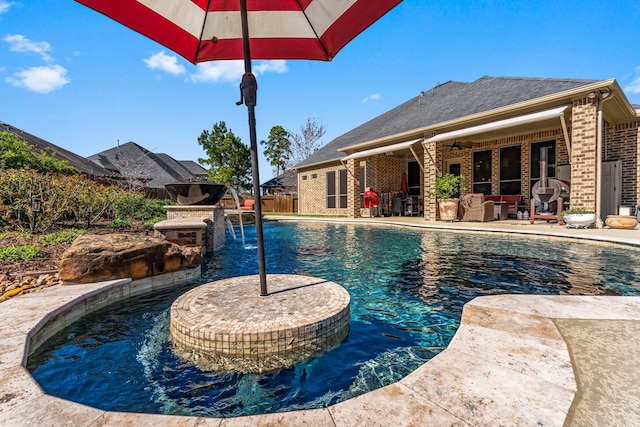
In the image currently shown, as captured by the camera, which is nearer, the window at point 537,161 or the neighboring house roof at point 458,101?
the neighboring house roof at point 458,101

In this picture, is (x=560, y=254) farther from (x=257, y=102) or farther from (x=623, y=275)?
(x=257, y=102)

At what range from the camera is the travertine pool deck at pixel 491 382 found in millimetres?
1274

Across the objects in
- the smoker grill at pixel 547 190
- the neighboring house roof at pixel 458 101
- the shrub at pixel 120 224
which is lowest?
the shrub at pixel 120 224

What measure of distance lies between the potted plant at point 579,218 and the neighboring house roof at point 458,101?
3.44 meters

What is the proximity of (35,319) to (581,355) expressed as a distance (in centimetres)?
400

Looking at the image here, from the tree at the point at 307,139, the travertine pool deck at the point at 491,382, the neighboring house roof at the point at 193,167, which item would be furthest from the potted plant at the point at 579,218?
the neighboring house roof at the point at 193,167

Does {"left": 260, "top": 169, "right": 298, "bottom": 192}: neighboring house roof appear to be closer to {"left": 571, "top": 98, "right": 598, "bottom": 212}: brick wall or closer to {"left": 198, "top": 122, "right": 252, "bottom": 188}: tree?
{"left": 198, "top": 122, "right": 252, "bottom": 188}: tree

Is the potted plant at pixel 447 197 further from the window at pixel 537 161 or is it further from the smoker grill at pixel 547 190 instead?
the window at pixel 537 161

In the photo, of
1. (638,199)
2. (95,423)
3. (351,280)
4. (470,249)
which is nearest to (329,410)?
(95,423)

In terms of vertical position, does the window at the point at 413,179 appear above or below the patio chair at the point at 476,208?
above

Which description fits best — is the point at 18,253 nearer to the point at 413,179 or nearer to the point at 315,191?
the point at 413,179

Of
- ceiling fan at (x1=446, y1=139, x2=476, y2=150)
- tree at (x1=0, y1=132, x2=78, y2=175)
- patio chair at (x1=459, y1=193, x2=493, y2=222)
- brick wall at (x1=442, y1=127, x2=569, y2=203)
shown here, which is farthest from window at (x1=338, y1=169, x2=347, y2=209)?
tree at (x1=0, y1=132, x2=78, y2=175)

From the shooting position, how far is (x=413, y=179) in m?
16.4

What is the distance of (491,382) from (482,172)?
1385 centimetres
